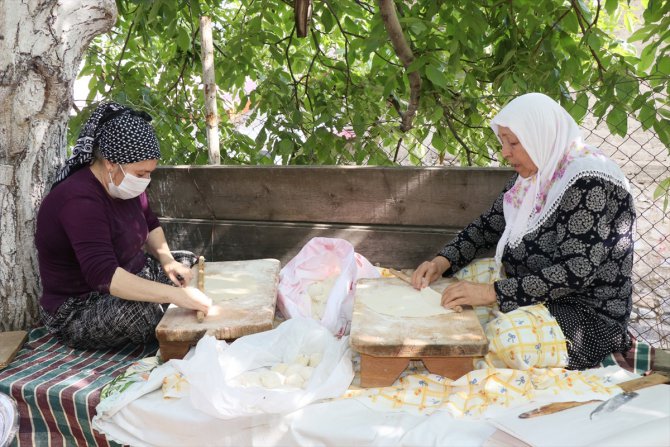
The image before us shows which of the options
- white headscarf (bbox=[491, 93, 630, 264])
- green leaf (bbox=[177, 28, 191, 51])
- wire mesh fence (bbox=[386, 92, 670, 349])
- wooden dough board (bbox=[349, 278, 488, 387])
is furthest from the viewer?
wire mesh fence (bbox=[386, 92, 670, 349])

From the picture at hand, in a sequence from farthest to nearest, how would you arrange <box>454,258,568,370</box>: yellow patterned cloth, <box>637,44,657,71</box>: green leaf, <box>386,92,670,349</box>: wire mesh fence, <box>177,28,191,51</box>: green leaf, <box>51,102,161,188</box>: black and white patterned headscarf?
1. <box>386,92,670,349</box>: wire mesh fence
2. <box>177,28,191,51</box>: green leaf
3. <box>637,44,657,71</box>: green leaf
4. <box>51,102,161,188</box>: black and white patterned headscarf
5. <box>454,258,568,370</box>: yellow patterned cloth

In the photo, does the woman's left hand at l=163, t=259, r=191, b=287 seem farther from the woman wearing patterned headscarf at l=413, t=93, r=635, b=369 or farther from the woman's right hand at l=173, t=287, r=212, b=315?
the woman wearing patterned headscarf at l=413, t=93, r=635, b=369

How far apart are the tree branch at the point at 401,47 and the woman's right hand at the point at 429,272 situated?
49.1 inches

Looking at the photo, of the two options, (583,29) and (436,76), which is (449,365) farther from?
(583,29)

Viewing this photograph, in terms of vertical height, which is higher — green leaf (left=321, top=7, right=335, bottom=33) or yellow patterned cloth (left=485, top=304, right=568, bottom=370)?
green leaf (left=321, top=7, right=335, bottom=33)

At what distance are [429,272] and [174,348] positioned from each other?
3.59ft

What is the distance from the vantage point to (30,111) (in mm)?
2592

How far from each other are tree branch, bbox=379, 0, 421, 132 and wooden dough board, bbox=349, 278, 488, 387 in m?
1.70

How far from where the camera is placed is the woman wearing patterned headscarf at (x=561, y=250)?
2.11m

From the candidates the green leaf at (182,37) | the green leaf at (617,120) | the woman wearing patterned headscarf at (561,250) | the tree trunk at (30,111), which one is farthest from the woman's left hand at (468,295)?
the green leaf at (182,37)

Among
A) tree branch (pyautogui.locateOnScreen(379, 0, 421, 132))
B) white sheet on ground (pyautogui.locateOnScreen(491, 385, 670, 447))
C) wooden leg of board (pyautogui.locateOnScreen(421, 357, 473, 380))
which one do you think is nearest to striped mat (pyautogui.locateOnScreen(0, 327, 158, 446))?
wooden leg of board (pyautogui.locateOnScreen(421, 357, 473, 380))

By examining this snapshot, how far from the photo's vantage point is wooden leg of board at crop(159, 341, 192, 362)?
87.4 inches

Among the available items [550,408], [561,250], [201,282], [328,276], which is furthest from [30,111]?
[550,408]

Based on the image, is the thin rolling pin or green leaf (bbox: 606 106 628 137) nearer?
the thin rolling pin
